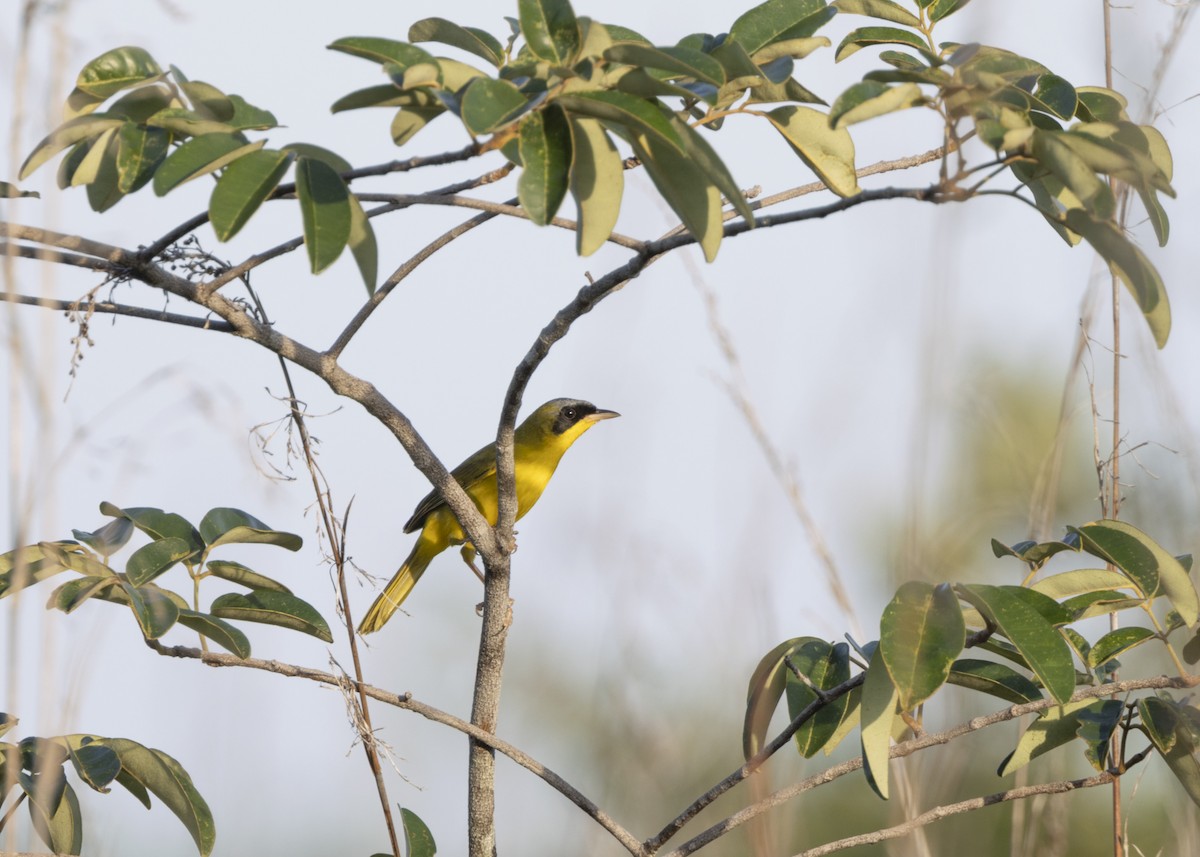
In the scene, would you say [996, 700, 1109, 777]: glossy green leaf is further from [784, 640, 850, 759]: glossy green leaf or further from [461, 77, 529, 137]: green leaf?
[461, 77, 529, 137]: green leaf

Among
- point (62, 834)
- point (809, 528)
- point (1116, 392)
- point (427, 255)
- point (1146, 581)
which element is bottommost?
point (62, 834)

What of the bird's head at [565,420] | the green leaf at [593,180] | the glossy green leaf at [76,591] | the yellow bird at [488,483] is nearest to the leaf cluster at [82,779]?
the glossy green leaf at [76,591]

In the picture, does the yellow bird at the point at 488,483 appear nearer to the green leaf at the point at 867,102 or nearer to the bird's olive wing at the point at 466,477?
the bird's olive wing at the point at 466,477

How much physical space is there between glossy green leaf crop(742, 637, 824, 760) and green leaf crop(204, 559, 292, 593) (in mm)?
893

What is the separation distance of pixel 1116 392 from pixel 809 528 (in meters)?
0.85

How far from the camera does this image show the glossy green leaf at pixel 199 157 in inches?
58.1

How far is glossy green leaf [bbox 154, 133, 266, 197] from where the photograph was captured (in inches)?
58.1

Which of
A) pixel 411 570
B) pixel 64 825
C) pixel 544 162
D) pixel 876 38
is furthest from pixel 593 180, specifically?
pixel 411 570

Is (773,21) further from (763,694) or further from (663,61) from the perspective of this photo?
(763,694)

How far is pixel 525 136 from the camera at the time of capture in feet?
4.82

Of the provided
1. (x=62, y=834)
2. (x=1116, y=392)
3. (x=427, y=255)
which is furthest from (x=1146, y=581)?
(x=62, y=834)

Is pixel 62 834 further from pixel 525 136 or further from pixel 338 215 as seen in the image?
pixel 525 136

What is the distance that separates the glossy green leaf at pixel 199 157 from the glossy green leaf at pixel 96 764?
100 cm

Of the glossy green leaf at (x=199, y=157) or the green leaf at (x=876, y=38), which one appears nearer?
the glossy green leaf at (x=199, y=157)
